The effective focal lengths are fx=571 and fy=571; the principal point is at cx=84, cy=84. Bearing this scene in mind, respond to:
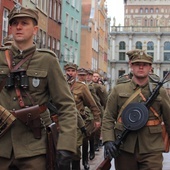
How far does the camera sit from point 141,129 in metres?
6.54

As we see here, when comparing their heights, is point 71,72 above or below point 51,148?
above

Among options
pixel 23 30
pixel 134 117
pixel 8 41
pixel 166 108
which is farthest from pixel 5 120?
pixel 166 108

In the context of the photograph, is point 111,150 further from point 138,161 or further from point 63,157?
point 63,157

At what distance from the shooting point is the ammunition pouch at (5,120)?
14.6ft

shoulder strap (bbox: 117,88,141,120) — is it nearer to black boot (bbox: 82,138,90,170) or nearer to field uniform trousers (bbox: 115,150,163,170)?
field uniform trousers (bbox: 115,150,163,170)

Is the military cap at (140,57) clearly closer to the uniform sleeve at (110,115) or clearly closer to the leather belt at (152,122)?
the uniform sleeve at (110,115)

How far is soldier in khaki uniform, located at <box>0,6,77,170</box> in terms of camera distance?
4.46 metres

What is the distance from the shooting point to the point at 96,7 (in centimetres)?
6775

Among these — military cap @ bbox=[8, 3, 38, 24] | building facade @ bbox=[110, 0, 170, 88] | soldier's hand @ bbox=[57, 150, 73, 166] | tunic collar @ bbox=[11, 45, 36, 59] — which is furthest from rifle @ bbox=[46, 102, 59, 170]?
building facade @ bbox=[110, 0, 170, 88]

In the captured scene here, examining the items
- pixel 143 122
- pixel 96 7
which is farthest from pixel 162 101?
pixel 96 7

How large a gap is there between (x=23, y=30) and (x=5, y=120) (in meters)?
0.75

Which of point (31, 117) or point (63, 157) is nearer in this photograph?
point (63, 157)

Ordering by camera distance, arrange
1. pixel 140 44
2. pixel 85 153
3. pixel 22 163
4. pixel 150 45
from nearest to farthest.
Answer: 1. pixel 22 163
2. pixel 85 153
3. pixel 150 45
4. pixel 140 44

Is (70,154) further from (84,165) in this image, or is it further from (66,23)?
(66,23)
